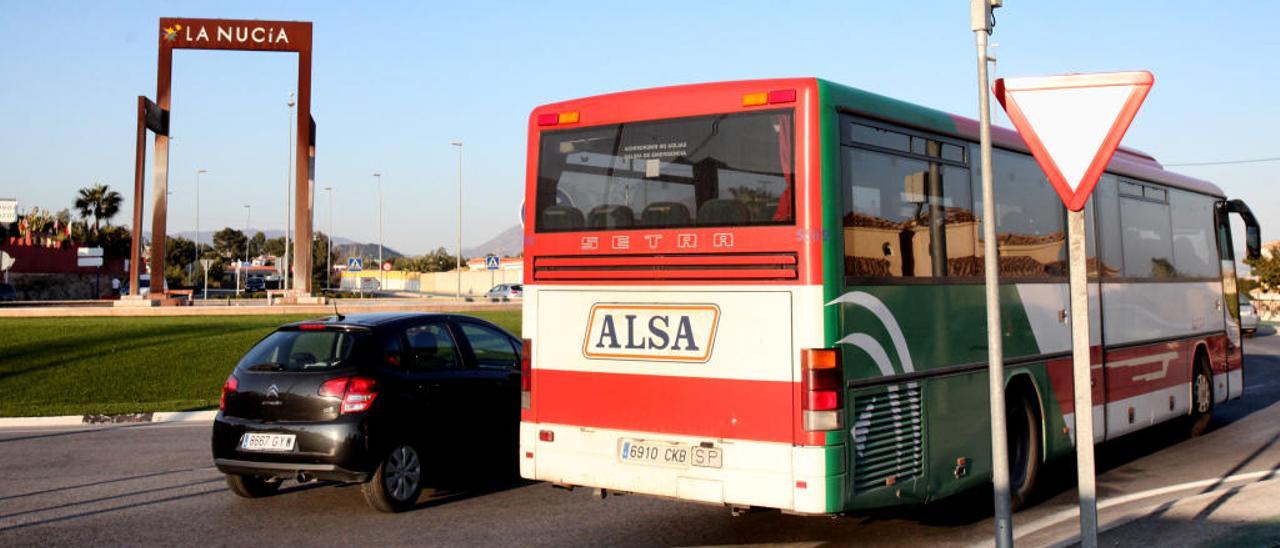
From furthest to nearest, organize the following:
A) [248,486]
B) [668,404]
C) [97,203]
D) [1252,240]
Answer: [97,203], [1252,240], [248,486], [668,404]

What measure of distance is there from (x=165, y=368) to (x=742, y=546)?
657 inches

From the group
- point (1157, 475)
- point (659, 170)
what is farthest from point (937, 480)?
point (1157, 475)

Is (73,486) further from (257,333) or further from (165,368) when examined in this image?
(257,333)

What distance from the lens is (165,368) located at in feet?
67.6

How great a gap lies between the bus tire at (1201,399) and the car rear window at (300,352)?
30.3 feet

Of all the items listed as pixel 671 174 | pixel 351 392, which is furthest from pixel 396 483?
pixel 671 174

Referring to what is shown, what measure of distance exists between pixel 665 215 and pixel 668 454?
5.08 feet

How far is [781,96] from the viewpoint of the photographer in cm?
655

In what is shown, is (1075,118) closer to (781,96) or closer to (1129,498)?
(781,96)

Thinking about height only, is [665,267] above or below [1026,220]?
below

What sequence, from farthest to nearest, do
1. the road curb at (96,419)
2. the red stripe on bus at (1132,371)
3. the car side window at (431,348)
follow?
the road curb at (96,419)
the red stripe on bus at (1132,371)
the car side window at (431,348)

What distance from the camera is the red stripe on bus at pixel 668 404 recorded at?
647 cm

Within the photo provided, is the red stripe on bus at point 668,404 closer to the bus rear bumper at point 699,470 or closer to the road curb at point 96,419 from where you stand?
the bus rear bumper at point 699,470

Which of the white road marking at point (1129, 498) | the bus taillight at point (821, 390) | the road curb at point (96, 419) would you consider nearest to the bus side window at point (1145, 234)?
the white road marking at point (1129, 498)
